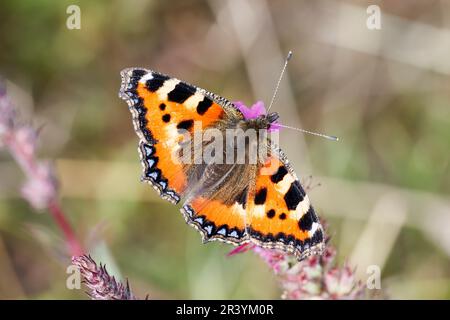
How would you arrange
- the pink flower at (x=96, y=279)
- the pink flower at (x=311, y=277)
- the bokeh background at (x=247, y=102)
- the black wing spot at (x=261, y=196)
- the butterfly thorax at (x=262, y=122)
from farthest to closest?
the bokeh background at (x=247, y=102)
the butterfly thorax at (x=262, y=122)
the pink flower at (x=311, y=277)
the black wing spot at (x=261, y=196)
the pink flower at (x=96, y=279)

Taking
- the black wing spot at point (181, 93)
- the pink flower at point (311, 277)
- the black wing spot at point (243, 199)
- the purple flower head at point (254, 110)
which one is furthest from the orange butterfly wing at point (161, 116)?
the pink flower at point (311, 277)

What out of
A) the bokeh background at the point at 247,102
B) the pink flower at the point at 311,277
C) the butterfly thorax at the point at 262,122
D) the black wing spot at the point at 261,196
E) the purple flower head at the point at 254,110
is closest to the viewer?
the black wing spot at the point at 261,196

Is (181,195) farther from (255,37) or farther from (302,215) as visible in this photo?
(255,37)

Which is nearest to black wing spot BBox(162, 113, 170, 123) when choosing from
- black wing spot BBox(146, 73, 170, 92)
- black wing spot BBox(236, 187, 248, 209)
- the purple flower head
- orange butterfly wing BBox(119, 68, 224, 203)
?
orange butterfly wing BBox(119, 68, 224, 203)

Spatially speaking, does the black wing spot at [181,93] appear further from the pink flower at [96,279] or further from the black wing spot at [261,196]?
the pink flower at [96,279]

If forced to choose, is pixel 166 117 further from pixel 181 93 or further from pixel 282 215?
pixel 282 215

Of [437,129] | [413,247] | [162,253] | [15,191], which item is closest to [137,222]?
[162,253]

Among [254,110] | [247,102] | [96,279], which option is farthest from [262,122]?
[247,102]
